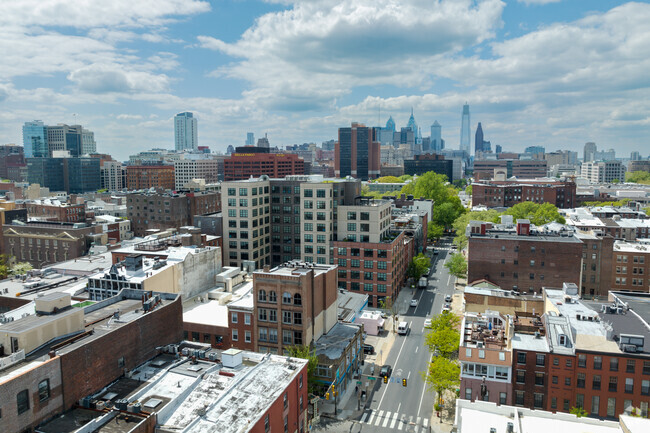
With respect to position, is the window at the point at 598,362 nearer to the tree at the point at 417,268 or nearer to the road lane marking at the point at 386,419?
the road lane marking at the point at 386,419

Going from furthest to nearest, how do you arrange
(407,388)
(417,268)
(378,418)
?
(417,268)
(407,388)
(378,418)

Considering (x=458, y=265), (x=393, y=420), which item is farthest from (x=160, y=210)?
(x=393, y=420)

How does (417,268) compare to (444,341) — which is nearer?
(444,341)

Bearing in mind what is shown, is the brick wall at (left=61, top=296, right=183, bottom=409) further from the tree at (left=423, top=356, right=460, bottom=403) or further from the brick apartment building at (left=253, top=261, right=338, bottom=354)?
the tree at (left=423, top=356, right=460, bottom=403)

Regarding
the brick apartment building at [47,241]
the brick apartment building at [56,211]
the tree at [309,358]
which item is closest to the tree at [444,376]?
the tree at [309,358]

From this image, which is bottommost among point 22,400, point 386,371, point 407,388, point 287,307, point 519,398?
point 407,388

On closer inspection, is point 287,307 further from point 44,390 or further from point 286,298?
point 44,390
